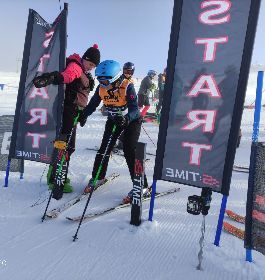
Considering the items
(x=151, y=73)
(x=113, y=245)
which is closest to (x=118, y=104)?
(x=113, y=245)

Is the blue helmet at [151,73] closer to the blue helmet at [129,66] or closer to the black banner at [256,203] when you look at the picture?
the blue helmet at [129,66]

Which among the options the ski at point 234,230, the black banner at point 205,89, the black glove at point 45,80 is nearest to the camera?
the black banner at point 205,89

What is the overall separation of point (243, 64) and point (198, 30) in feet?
2.15

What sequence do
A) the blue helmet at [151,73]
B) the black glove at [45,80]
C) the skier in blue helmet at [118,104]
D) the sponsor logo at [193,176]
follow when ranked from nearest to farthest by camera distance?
the sponsor logo at [193,176]
the black glove at [45,80]
the skier in blue helmet at [118,104]
the blue helmet at [151,73]

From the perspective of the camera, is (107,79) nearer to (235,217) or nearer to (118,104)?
(118,104)

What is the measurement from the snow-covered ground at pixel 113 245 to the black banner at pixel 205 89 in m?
0.70

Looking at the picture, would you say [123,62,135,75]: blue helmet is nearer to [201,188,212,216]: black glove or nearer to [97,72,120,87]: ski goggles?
[97,72,120,87]: ski goggles

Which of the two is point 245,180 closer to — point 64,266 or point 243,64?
point 243,64

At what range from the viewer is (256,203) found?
331 centimetres

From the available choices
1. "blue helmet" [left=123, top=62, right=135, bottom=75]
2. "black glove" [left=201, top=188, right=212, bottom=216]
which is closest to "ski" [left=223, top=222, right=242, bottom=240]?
Result: "black glove" [left=201, top=188, right=212, bottom=216]

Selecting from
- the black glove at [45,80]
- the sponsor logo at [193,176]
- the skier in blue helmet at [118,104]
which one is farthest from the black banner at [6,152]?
the sponsor logo at [193,176]

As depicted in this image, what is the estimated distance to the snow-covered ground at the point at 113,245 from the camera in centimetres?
316

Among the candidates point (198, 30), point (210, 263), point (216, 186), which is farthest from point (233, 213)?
point (198, 30)

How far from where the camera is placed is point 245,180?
700 cm
